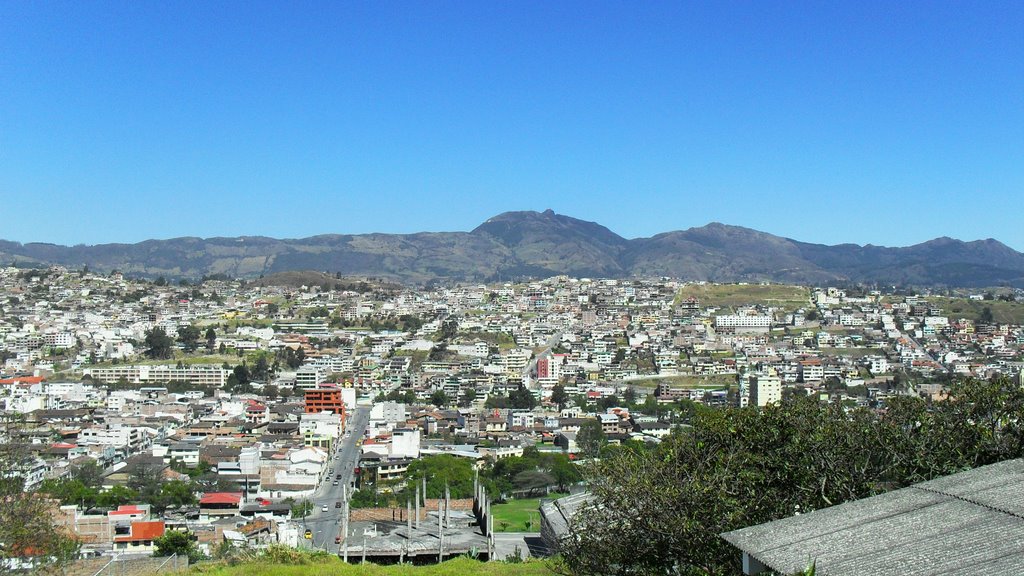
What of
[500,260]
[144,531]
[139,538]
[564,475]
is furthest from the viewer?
[500,260]

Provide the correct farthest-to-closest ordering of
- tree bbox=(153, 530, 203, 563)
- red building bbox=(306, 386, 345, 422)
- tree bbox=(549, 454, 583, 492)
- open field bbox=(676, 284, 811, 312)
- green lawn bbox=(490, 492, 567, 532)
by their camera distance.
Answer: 1. open field bbox=(676, 284, 811, 312)
2. red building bbox=(306, 386, 345, 422)
3. tree bbox=(549, 454, 583, 492)
4. green lawn bbox=(490, 492, 567, 532)
5. tree bbox=(153, 530, 203, 563)

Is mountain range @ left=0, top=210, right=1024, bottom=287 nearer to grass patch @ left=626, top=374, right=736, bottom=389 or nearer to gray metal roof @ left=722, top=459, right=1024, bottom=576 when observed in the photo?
grass patch @ left=626, top=374, right=736, bottom=389

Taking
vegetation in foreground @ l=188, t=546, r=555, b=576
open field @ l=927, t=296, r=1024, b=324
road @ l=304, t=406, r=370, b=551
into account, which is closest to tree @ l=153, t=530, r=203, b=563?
road @ l=304, t=406, r=370, b=551

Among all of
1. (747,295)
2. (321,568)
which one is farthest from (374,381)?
(747,295)

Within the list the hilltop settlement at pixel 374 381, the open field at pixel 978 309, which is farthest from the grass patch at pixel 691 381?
the open field at pixel 978 309

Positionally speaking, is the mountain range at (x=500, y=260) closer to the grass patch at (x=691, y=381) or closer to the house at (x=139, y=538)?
the grass patch at (x=691, y=381)

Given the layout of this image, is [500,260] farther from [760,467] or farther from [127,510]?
[760,467]

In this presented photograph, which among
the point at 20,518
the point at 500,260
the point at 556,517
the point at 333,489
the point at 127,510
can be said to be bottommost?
the point at 333,489
